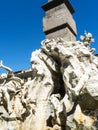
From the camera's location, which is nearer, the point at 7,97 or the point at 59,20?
the point at 7,97

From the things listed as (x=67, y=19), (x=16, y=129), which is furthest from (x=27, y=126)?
(x=67, y=19)

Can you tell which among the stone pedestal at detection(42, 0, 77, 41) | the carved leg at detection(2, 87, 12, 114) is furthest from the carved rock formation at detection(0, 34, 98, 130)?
the stone pedestal at detection(42, 0, 77, 41)

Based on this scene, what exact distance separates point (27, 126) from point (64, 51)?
211cm

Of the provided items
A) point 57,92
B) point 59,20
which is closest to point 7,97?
point 57,92

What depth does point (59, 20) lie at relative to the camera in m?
8.34

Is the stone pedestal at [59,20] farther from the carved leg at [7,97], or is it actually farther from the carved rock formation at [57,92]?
the carved leg at [7,97]

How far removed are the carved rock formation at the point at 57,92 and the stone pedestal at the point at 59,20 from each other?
134 centimetres

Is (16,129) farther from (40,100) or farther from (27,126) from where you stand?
(40,100)

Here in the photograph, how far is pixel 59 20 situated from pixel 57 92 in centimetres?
322

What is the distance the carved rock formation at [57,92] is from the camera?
4.45 meters

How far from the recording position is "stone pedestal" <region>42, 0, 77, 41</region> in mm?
8133

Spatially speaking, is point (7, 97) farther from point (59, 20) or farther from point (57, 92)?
point (59, 20)

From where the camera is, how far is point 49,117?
218 inches

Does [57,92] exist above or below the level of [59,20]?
below
